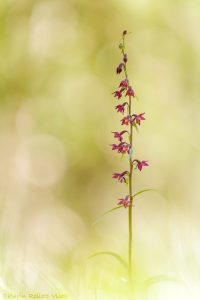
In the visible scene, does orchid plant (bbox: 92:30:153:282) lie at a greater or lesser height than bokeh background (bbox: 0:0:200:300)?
lesser

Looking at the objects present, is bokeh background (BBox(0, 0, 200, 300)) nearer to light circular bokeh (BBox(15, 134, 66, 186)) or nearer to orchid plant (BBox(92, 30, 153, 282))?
light circular bokeh (BBox(15, 134, 66, 186))

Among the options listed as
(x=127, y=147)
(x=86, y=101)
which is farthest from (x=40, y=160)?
(x=127, y=147)

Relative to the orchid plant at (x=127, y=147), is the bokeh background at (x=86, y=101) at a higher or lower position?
higher

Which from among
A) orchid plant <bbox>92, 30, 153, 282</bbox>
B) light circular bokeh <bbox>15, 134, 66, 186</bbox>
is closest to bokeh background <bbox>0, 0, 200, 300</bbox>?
light circular bokeh <bbox>15, 134, 66, 186</bbox>

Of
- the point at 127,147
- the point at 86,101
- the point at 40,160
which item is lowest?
the point at 127,147

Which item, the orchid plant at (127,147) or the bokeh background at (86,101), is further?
the bokeh background at (86,101)

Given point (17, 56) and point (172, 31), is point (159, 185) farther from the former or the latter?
point (17, 56)

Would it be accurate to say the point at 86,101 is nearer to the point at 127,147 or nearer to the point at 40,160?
the point at 40,160

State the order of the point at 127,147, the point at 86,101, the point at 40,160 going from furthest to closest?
1. the point at 86,101
2. the point at 40,160
3. the point at 127,147

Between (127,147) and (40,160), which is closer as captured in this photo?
(127,147)

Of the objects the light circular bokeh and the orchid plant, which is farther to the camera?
the light circular bokeh

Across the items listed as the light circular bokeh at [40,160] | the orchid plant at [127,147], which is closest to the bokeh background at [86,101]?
the light circular bokeh at [40,160]

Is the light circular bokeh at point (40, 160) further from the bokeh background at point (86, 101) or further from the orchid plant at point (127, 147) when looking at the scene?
the orchid plant at point (127, 147)
